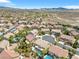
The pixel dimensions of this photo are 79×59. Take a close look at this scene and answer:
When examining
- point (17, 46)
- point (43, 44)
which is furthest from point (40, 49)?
point (17, 46)

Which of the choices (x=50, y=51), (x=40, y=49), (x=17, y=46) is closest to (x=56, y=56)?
(x=50, y=51)

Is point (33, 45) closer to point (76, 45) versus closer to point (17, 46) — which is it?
point (17, 46)

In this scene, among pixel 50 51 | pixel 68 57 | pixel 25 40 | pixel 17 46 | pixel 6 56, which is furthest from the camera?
pixel 25 40

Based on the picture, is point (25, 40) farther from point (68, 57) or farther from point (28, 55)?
point (68, 57)

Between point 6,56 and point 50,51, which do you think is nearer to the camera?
point 6,56

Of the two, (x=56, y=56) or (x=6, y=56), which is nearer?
(x=6, y=56)

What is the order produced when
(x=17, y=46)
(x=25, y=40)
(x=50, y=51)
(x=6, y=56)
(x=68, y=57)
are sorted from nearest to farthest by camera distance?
(x=6, y=56)
(x=68, y=57)
(x=50, y=51)
(x=17, y=46)
(x=25, y=40)

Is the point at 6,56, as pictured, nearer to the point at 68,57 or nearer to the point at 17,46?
the point at 17,46

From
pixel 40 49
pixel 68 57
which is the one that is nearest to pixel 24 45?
pixel 40 49
